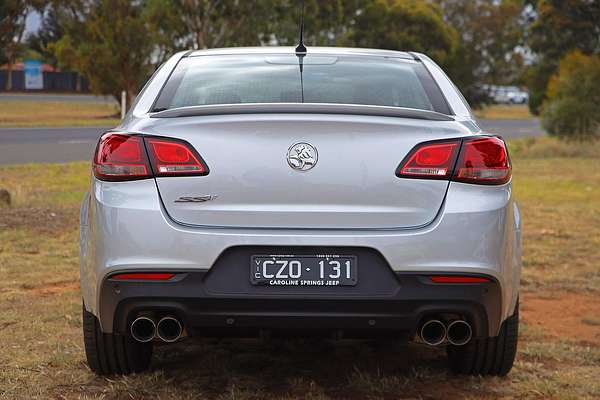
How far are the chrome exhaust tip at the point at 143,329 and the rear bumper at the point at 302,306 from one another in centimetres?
9

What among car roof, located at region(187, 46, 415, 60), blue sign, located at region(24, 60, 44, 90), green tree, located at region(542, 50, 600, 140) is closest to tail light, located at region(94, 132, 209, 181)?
car roof, located at region(187, 46, 415, 60)

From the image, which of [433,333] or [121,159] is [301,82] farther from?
[433,333]

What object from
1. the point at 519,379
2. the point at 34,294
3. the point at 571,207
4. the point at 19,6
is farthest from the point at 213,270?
the point at 19,6

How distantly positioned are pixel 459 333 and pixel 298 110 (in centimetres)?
105

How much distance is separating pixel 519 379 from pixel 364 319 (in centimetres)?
121

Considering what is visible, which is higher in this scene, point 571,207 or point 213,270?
point 213,270

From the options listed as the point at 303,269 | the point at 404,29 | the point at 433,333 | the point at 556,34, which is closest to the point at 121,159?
the point at 303,269

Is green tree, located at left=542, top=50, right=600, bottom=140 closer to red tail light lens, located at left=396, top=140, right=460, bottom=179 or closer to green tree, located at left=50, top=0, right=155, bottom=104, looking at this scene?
green tree, located at left=50, top=0, right=155, bottom=104

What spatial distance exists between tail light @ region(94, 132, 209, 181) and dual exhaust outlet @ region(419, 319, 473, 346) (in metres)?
1.04

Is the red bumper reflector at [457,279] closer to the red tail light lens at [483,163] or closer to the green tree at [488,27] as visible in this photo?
the red tail light lens at [483,163]

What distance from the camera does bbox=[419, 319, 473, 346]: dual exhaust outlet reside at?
4.00 metres

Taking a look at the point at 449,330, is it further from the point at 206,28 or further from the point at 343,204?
the point at 206,28

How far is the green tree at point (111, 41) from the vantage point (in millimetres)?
39281

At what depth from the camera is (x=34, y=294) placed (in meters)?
6.79
